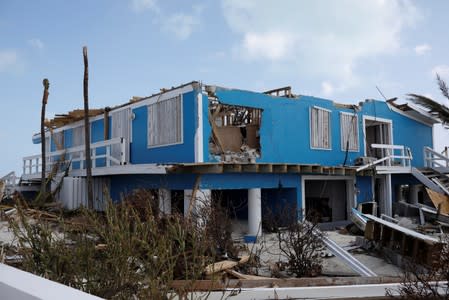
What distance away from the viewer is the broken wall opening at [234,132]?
13.7 meters

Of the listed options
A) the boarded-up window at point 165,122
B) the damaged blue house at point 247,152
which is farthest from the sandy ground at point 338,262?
the boarded-up window at point 165,122

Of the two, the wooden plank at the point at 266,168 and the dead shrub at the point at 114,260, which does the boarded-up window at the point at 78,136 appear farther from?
the dead shrub at the point at 114,260

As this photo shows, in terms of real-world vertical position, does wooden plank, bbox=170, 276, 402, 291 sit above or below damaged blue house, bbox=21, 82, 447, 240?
below

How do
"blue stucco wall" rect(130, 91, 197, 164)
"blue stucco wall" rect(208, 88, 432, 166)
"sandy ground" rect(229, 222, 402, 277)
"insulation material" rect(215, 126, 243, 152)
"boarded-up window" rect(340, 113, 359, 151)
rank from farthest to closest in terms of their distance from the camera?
"boarded-up window" rect(340, 113, 359, 151) → "insulation material" rect(215, 126, 243, 152) → "blue stucco wall" rect(208, 88, 432, 166) → "blue stucco wall" rect(130, 91, 197, 164) → "sandy ground" rect(229, 222, 402, 277)

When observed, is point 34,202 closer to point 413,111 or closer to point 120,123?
point 120,123

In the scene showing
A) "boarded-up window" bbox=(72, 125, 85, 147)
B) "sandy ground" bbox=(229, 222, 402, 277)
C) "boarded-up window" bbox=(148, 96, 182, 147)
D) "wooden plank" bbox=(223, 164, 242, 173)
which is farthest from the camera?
"boarded-up window" bbox=(72, 125, 85, 147)

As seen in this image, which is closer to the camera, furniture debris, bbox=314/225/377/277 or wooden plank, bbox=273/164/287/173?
furniture debris, bbox=314/225/377/277

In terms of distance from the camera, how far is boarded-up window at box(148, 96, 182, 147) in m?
13.9

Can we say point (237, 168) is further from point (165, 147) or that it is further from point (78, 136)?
point (78, 136)

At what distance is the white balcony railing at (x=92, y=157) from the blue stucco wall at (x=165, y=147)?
2.02ft

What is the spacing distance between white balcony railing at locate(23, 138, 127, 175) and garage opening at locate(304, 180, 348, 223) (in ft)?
28.5

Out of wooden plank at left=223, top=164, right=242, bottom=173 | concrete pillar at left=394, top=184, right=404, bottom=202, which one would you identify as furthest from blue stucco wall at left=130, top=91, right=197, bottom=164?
concrete pillar at left=394, top=184, right=404, bottom=202

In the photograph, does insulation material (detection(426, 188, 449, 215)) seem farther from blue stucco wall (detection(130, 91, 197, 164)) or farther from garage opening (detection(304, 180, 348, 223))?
blue stucco wall (detection(130, 91, 197, 164))

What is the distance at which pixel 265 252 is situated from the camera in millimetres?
10969
